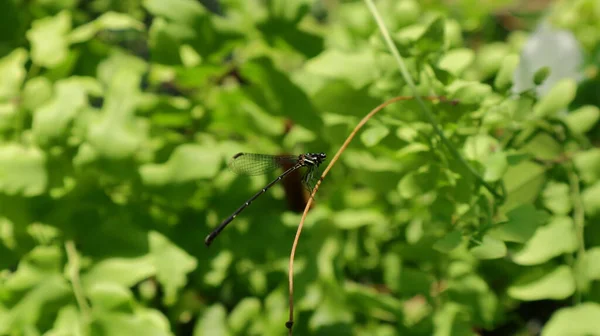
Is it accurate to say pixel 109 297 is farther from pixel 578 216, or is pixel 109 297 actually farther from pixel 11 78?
pixel 578 216

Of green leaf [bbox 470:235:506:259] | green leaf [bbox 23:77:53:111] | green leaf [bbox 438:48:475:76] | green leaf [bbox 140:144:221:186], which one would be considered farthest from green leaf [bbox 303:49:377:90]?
green leaf [bbox 23:77:53:111]

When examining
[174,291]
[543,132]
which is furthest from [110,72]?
[543,132]

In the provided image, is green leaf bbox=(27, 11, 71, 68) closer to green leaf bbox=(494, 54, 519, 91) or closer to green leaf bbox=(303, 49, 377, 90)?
green leaf bbox=(303, 49, 377, 90)

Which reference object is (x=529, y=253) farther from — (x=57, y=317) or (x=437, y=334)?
(x=57, y=317)

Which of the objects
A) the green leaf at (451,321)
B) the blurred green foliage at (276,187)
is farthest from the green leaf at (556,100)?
the green leaf at (451,321)

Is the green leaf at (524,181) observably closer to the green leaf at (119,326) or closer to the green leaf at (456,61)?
the green leaf at (456,61)

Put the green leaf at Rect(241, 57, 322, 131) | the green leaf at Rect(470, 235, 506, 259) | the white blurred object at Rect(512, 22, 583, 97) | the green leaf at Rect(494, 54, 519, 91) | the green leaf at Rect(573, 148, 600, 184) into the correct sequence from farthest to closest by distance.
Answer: the white blurred object at Rect(512, 22, 583, 97)
the green leaf at Rect(241, 57, 322, 131)
the green leaf at Rect(573, 148, 600, 184)
the green leaf at Rect(494, 54, 519, 91)
the green leaf at Rect(470, 235, 506, 259)
